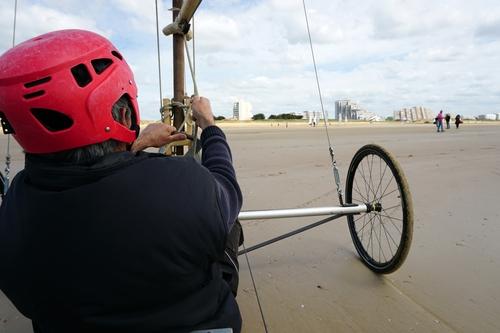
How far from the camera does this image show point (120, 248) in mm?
1053

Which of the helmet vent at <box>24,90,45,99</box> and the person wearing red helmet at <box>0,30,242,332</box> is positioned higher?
the helmet vent at <box>24,90,45,99</box>

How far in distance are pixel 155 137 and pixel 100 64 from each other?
854 millimetres

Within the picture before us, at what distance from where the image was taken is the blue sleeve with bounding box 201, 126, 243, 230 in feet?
3.95

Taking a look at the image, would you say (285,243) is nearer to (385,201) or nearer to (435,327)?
(435,327)

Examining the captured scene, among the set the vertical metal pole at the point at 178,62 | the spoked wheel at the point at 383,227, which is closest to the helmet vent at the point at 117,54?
the vertical metal pole at the point at 178,62

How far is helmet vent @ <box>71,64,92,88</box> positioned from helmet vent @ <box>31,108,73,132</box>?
4.3 inches

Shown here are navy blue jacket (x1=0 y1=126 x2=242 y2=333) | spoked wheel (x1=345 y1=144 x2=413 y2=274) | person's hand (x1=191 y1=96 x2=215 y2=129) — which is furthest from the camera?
spoked wheel (x1=345 y1=144 x2=413 y2=274)

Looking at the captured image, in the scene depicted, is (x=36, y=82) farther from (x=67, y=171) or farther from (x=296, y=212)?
(x=296, y=212)

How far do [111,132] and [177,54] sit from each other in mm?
2162

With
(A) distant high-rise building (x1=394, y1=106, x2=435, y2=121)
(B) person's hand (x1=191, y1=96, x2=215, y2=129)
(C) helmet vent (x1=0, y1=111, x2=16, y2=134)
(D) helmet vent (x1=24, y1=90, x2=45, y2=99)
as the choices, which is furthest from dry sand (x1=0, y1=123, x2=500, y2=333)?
(A) distant high-rise building (x1=394, y1=106, x2=435, y2=121)

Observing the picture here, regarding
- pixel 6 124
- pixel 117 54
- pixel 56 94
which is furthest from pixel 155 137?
pixel 56 94

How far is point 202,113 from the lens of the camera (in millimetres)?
1713

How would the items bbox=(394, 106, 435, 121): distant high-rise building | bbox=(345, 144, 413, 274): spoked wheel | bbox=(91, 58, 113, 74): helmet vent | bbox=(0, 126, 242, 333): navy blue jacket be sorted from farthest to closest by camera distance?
bbox=(394, 106, 435, 121): distant high-rise building
bbox=(345, 144, 413, 274): spoked wheel
bbox=(91, 58, 113, 74): helmet vent
bbox=(0, 126, 242, 333): navy blue jacket

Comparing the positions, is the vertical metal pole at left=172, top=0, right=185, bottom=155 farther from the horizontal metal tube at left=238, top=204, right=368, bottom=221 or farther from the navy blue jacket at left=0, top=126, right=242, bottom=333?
the navy blue jacket at left=0, top=126, right=242, bottom=333
